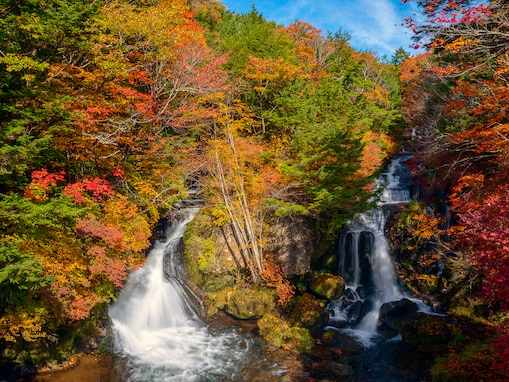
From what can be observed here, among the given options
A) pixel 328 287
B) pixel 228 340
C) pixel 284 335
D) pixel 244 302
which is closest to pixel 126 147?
pixel 244 302

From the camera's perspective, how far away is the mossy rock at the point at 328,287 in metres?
16.9

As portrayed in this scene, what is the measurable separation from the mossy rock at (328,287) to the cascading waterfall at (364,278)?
40 centimetres

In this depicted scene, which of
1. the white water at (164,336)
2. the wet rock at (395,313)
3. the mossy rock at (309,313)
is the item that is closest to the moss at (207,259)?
the white water at (164,336)

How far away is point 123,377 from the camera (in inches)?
450

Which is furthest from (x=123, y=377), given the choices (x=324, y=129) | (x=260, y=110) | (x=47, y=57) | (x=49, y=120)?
(x=260, y=110)

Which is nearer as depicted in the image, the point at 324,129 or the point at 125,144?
the point at 125,144

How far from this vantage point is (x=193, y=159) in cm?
1839

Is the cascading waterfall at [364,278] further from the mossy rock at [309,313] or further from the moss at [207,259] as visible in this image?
the moss at [207,259]

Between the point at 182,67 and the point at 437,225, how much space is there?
18133 mm

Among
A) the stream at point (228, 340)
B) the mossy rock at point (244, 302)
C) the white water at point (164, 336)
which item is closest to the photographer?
the stream at point (228, 340)

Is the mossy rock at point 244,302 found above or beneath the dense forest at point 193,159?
beneath

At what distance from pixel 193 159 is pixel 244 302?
8.49 metres

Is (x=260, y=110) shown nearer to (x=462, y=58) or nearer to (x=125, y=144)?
(x=125, y=144)

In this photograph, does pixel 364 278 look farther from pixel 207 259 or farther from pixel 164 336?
pixel 164 336
